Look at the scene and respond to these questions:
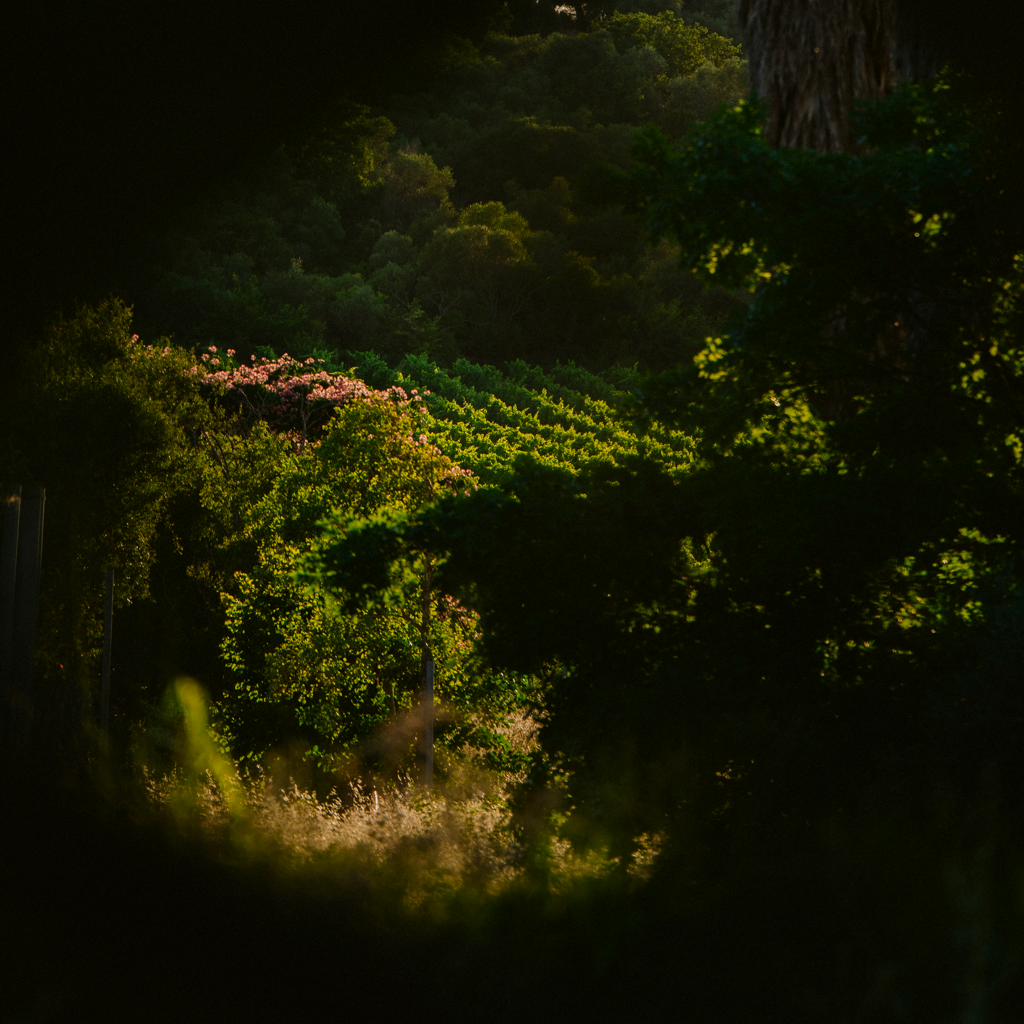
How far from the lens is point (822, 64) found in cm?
970

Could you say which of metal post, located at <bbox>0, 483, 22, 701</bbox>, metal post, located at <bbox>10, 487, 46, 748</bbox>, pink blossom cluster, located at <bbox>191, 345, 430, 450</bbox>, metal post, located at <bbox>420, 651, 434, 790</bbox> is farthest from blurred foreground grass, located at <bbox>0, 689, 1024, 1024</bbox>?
pink blossom cluster, located at <bbox>191, 345, 430, 450</bbox>


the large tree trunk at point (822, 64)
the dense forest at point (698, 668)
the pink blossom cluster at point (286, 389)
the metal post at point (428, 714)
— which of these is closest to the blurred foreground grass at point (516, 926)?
the dense forest at point (698, 668)

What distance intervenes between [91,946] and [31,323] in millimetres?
3580

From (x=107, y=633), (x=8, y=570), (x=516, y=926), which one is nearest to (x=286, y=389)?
(x=107, y=633)

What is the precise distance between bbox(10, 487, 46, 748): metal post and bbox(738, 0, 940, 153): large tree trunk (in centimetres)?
885

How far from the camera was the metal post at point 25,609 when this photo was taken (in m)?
8.41

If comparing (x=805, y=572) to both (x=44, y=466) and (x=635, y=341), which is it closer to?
(x=44, y=466)

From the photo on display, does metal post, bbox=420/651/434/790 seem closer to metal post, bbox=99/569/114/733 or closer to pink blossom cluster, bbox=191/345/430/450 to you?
metal post, bbox=99/569/114/733

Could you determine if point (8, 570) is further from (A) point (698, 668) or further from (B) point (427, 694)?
(B) point (427, 694)

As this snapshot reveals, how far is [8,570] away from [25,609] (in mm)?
463

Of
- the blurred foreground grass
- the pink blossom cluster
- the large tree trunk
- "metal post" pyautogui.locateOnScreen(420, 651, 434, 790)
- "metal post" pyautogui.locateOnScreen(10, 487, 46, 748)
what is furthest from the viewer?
the pink blossom cluster

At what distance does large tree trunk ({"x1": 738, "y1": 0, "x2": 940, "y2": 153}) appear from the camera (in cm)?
962

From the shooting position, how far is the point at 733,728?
6129 mm

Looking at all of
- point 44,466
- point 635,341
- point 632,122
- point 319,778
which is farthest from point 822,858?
point 632,122
